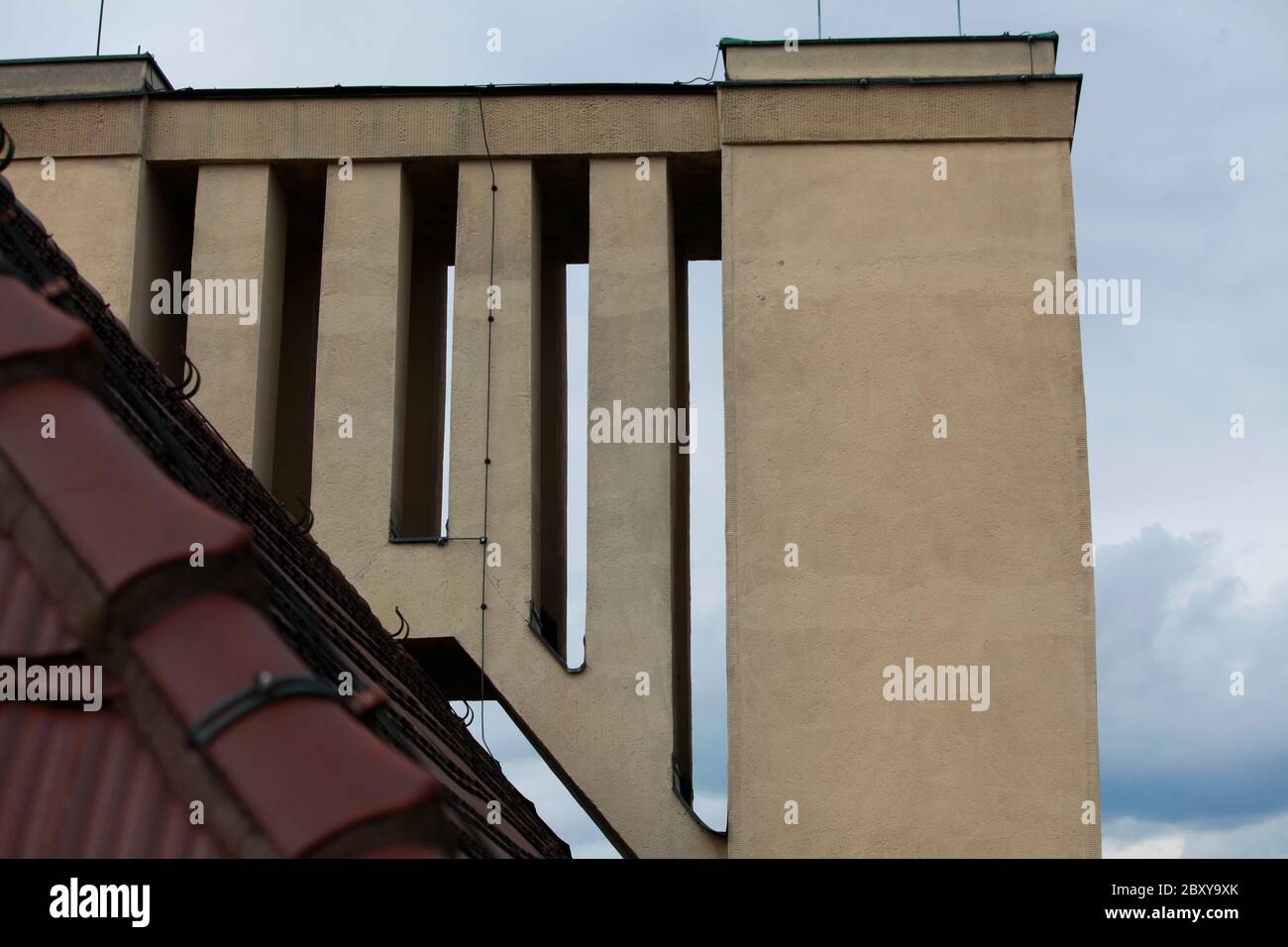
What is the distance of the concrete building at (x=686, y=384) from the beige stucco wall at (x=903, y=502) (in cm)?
3

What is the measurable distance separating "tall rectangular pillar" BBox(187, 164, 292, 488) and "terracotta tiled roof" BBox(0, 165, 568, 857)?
38.1 feet

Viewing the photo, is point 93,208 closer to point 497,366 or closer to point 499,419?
point 497,366

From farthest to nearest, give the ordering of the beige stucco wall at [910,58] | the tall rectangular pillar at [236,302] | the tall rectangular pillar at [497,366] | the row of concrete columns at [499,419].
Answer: the beige stucco wall at [910,58], the tall rectangular pillar at [236,302], the tall rectangular pillar at [497,366], the row of concrete columns at [499,419]

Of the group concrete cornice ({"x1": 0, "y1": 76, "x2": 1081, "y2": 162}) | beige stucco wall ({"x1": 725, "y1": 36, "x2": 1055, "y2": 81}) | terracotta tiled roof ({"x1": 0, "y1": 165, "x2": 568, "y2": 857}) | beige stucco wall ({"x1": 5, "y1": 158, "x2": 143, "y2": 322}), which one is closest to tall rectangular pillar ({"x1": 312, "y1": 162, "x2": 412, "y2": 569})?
concrete cornice ({"x1": 0, "y1": 76, "x2": 1081, "y2": 162})

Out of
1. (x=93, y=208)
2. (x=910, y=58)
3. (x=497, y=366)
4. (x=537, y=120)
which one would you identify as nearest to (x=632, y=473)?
(x=497, y=366)

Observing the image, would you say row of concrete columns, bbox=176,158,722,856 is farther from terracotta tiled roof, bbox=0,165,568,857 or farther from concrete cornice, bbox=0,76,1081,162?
terracotta tiled roof, bbox=0,165,568,857

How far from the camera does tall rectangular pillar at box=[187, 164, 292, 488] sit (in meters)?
14.5

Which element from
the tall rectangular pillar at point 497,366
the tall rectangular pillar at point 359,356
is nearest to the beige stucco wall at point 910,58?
the tall rectangular pillar at point 497,366

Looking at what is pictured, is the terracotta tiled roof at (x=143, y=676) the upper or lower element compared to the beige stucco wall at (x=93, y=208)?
lower

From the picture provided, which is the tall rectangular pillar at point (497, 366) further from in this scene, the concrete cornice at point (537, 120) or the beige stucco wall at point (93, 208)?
the beige stucco wall at point (93, 208)

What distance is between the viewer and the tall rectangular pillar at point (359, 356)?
46.3 feet

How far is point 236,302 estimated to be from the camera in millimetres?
14867

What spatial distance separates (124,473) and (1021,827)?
36.5 ft

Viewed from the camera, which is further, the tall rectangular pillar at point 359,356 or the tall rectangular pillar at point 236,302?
the tall rectangular pillar at point 236,302
